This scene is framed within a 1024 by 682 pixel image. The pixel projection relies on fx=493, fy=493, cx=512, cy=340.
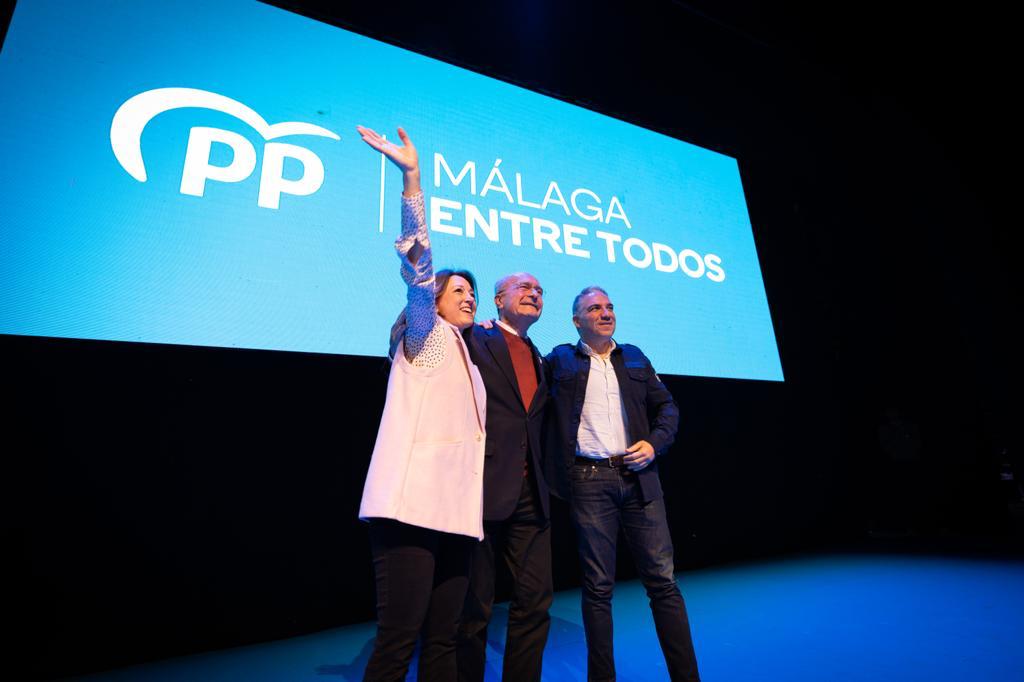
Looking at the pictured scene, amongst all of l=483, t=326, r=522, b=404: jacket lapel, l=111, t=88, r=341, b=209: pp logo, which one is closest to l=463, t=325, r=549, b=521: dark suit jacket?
l=483, t=326, r=522, b=404: jacket lapel

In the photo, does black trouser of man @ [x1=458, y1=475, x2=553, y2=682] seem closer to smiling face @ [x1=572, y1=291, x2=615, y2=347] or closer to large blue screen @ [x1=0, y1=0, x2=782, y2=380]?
smiling face @ [x1=572, y1=291, x2=615, y2=347]

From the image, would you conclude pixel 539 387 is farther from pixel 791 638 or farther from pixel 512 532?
pixel 791 638

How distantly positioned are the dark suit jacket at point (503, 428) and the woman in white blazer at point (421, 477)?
5.9 inches

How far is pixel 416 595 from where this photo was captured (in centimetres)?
100

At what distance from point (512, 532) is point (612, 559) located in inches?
15.2

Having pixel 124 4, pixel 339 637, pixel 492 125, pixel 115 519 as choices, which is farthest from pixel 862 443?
pixel 124 4

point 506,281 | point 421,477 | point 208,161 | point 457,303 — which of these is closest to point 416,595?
point 421,477

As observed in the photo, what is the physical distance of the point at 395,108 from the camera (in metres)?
2.75

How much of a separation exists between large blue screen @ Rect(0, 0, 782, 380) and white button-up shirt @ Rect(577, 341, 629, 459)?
96 cm

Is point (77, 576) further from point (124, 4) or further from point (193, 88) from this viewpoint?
point (124, 4)

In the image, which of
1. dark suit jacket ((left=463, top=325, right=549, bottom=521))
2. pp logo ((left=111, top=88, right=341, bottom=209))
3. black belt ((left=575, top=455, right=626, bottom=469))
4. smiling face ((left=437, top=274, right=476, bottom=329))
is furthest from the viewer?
pp logo ((left=111, top=88, right=341, bottom=209))

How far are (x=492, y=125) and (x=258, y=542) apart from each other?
2.61 m

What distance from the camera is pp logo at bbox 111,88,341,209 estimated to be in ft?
7.08

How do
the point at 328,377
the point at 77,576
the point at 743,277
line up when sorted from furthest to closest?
the point at 743,277
the point at 328,377
the point at 77,576
